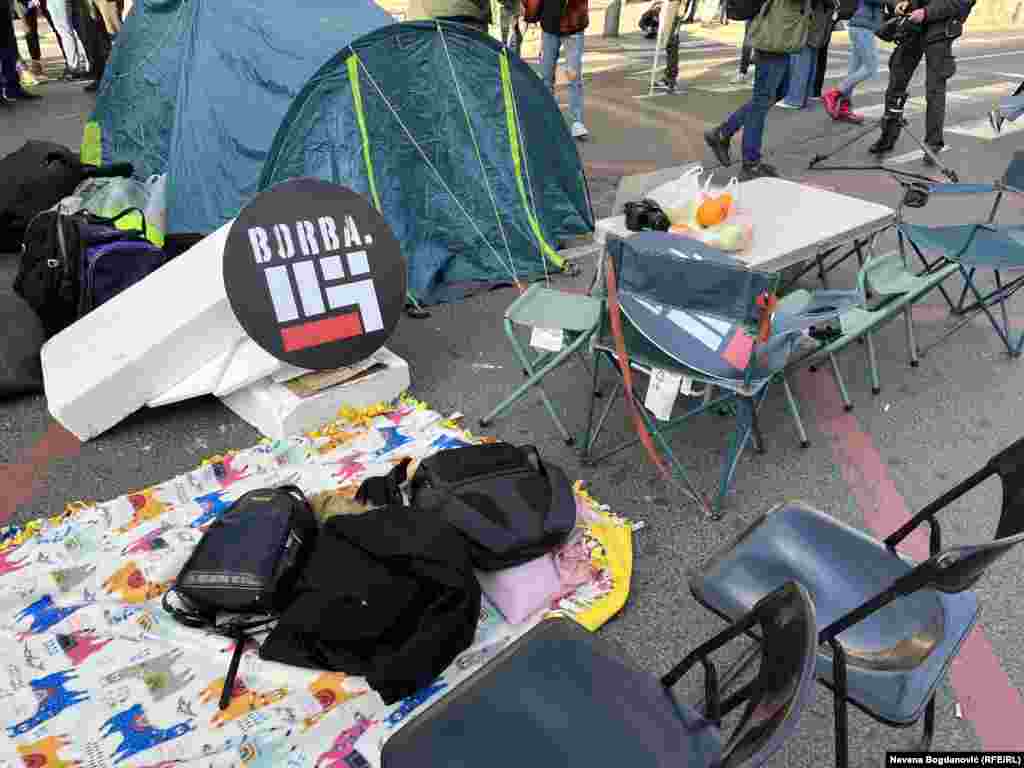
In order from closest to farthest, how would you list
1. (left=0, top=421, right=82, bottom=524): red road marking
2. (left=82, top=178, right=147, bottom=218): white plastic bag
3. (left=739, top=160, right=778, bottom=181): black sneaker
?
1. (left=0, top=421, right=82, bottom=524): red road marking
2. (left=82, top=178, right=147, bottom=218): white plastic bag
3. (left=739, top=160, right=778, bottom=181): black sneaker

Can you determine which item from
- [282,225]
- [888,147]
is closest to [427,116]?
[282,225]

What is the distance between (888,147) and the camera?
7.61 metres

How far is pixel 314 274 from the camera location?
10.8 ft

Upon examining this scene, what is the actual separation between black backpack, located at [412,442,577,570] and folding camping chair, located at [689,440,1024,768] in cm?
63

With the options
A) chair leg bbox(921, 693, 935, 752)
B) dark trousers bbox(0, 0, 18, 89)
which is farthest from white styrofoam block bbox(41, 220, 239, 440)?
dark trousers bbox(0, 0, 18, 89)

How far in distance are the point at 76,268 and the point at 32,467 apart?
1192 mm

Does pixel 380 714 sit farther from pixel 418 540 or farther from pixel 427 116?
pixel 427 116

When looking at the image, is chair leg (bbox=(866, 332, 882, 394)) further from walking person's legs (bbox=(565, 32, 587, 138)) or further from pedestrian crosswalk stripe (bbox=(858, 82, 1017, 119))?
pedestrian crosswalk stripe (bbox=(858, 82, 1017, 119))

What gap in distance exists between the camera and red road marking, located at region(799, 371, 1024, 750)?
2.12 meters

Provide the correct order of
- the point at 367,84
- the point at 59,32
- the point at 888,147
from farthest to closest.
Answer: the point at 59,32, the point at 888,147, the point at 367,84

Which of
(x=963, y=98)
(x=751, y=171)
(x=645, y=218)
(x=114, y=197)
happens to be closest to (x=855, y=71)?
(x=751, y=171)

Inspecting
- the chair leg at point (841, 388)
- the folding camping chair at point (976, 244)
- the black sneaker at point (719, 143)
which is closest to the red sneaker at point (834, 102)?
the black sneaker at point (719, 143)

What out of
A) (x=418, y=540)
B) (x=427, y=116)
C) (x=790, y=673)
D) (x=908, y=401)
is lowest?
(x=908, y=401)

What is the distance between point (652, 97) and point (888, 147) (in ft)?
11.4
